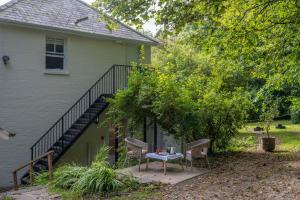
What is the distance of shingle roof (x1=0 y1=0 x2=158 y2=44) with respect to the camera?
1265 centimetres

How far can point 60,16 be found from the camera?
1425 centimetres

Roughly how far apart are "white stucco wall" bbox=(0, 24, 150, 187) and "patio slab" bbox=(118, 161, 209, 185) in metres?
5.43

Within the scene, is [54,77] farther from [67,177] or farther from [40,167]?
[67,177]

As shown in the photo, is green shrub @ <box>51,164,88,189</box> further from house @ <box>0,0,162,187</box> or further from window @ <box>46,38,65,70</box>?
window @ <box>46,38,65,70</box>

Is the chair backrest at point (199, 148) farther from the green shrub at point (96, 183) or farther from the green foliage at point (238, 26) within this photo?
the green foliage at point (238, 26)

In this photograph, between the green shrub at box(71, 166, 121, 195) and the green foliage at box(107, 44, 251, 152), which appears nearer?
the green shrub at box(71, 166, 121, 195)

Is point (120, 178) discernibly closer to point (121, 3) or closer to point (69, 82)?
point (121, 3)

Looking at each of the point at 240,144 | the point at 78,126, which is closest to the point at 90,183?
the point at 78,126

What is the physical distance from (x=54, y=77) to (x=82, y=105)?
163cm

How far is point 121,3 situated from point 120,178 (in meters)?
4.07

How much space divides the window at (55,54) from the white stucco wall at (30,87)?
0.25 metres

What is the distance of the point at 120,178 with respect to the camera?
817cm

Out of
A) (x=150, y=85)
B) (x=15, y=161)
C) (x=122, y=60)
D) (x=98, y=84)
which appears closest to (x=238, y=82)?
(x=122, y=60)

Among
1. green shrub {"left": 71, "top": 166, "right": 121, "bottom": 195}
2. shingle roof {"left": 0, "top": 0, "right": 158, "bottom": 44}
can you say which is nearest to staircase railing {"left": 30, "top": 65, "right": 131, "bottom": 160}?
shingle roof {"left": 0, "top": 0, "right": 158, "bottom": 44}
